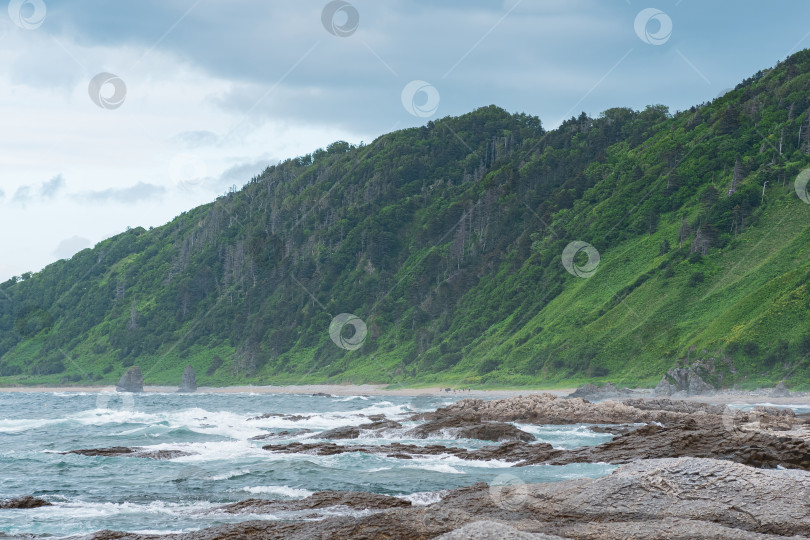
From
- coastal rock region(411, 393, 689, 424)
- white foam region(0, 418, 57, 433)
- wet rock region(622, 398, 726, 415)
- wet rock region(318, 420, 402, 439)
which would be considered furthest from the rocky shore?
white foam region(0, 418, 57, 433)

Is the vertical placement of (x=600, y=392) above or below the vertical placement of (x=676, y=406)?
below

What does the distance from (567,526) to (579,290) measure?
141 metres

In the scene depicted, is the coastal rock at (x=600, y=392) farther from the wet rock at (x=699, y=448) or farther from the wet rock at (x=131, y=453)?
the wet rock at (x=131, y=453)

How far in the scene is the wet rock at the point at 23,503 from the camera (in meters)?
27.5

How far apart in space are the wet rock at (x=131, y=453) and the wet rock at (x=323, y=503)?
19018mm

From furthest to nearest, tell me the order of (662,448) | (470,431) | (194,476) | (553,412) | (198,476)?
(553,412) → (470,431) → (194,476) → (198,476) → (662,448)

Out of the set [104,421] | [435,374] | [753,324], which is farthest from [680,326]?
[104,421]

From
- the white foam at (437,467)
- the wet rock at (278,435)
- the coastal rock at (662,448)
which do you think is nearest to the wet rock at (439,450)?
the coastal rock at (662,448)

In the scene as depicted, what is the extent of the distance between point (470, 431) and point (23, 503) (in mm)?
29376

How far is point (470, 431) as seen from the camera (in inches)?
2000

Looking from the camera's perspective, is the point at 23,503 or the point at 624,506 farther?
the point at 23,503

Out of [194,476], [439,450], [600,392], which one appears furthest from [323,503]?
[600,392]

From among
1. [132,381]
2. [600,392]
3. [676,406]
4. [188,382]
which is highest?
[132,381]

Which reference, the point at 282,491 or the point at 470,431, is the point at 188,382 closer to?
the point at 470,431
